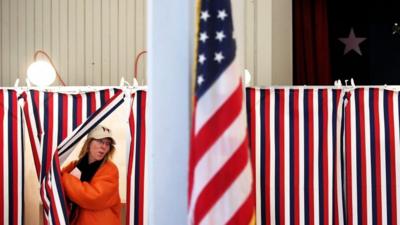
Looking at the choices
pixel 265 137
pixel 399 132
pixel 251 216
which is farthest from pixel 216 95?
pixel 399 132

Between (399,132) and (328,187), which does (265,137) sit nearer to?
(328,187)

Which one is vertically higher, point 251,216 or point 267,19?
point 267,19

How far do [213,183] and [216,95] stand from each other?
0.24 meters

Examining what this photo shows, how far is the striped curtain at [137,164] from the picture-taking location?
101 inches

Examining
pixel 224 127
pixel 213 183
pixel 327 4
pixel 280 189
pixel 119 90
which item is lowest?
pixel 280 189

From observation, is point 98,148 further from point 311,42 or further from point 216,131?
point 311,42

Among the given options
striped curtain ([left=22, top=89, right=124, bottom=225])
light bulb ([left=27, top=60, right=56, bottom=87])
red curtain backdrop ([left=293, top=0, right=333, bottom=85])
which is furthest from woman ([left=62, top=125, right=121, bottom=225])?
red curtain backdrop ([left=293, top=0, right=333, bottom=85])

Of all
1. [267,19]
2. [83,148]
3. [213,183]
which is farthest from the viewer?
[267,19]

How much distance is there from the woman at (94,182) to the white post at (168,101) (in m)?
1.09

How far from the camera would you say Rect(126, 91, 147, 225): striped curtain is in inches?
101

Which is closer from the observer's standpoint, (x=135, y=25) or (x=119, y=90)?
(x=119, y=90)

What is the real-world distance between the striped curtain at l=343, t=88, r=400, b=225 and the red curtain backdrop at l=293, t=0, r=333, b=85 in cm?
217

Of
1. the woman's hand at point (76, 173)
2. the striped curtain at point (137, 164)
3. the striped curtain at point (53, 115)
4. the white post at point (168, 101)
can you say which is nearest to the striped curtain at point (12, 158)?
the striped curtain at point (53, 115)

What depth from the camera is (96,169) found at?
2547mm
